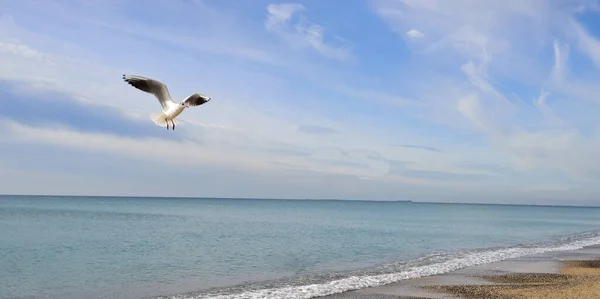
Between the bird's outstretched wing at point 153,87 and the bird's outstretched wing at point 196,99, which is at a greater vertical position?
the bird's outstretched wing at point 153,87

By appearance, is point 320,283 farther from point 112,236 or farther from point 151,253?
point 112,236

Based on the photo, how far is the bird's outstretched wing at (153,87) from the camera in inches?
341

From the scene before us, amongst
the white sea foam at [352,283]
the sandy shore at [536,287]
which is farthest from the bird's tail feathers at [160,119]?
the sandy shore at [536,287]

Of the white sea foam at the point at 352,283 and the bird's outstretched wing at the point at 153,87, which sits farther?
the white sea foam at the point at 352,283

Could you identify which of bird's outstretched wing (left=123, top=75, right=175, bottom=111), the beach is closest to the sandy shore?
the beach

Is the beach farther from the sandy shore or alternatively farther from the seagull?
the seagull

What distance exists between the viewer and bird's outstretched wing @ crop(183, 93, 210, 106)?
26.3 ft

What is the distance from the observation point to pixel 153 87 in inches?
348

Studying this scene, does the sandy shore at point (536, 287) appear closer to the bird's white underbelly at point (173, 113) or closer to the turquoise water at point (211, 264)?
the turquoise water at point (211, 264)

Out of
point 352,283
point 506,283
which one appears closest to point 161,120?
point 352,283

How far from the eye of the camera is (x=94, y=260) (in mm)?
31859

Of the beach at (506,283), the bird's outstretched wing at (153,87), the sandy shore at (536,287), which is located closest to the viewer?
the bird's outstretched wing at (153,87)

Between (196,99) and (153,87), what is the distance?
3.76ft

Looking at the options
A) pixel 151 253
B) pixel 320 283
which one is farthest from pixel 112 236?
pixel 320 283
